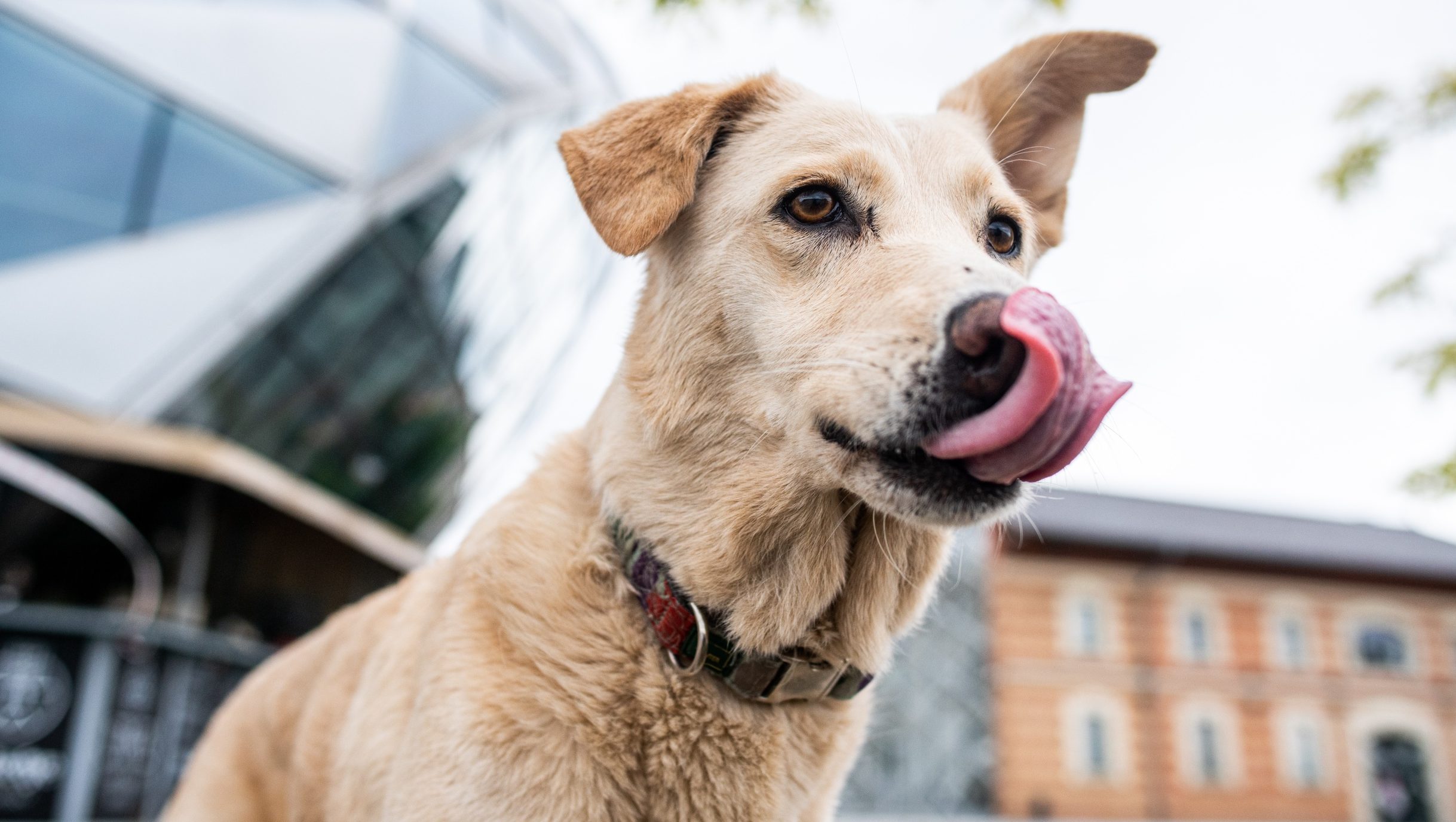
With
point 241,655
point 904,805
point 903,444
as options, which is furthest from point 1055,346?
point 904,805

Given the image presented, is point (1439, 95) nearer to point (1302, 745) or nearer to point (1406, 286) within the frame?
point (1406, 286)

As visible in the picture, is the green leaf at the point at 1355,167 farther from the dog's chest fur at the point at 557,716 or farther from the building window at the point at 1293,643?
the building window at the point at 1293,643

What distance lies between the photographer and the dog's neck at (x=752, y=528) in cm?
203

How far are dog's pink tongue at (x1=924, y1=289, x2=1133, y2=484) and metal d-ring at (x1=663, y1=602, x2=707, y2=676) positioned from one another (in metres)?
0.68

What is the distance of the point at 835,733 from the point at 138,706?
918 centimetres

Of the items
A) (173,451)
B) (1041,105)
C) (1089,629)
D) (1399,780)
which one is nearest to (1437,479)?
(1041,105)

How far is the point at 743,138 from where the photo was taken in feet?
7.96

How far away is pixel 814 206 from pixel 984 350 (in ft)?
2.25

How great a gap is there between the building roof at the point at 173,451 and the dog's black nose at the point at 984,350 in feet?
37.6

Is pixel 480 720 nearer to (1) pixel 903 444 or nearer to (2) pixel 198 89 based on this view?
(1) pixel 903 444

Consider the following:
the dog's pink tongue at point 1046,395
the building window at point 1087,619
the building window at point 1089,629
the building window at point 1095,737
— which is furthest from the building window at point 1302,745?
the dog's pink tongue at point 1046,395

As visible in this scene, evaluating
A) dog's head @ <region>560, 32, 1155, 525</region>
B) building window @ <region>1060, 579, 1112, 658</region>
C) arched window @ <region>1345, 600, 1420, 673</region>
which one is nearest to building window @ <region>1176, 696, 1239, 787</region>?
building window @ <region>1060, 579, 1112, 658</region>

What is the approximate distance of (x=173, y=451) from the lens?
11.5m

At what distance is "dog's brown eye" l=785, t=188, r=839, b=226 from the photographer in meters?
2.15
